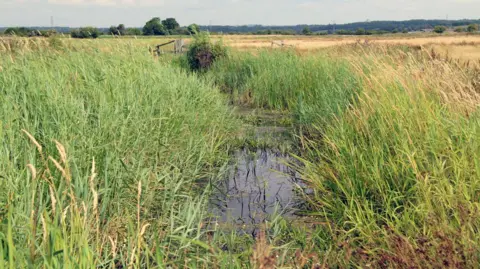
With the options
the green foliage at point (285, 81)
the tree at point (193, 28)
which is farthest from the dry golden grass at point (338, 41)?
the green foliage at point (285, 81)

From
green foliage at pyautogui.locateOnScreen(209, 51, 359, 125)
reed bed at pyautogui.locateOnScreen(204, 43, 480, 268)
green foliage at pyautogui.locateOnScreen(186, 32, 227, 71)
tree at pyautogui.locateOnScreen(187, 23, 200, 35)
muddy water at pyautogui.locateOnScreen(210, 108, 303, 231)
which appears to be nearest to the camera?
reed bed at pyautogui.locateOnScreen(204, 43, 480, 268)

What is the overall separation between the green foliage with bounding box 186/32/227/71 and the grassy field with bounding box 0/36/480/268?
772 centimetres

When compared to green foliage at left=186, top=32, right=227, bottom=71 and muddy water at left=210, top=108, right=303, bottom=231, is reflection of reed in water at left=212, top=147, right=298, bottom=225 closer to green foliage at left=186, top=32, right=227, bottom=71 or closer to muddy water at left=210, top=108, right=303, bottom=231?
muddy water at left=210, top=108, right=303, bottom=231

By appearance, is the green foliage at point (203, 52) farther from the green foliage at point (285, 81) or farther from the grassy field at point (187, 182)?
the grassy field at point (187, 182)

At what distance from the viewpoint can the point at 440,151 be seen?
13.5 feet

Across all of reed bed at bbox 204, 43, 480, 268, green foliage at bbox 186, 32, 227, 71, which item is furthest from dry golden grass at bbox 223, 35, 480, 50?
reed bed at bbox 204, 43, 480, 268

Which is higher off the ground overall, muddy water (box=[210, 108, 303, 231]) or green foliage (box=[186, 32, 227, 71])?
green foliage (box=[186, 32, 227, 71])

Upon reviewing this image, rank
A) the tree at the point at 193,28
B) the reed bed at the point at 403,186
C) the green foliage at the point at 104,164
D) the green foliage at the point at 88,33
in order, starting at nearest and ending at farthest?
the green foliage at the point at 104,164
the reed bed at the point at 403,186
the green foliage at the point at 88,33
the tree at the point at 193,28

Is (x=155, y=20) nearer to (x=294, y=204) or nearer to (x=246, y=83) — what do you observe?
(x=246, y=83)

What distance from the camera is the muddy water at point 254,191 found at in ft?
15.1

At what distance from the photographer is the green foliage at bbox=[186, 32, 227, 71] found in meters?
14.6

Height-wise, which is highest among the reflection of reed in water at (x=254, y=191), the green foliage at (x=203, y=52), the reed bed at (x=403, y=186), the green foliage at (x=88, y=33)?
the green foliage at (x=88, y=33)

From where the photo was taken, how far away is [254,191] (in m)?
5.37

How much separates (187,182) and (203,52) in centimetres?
1030
